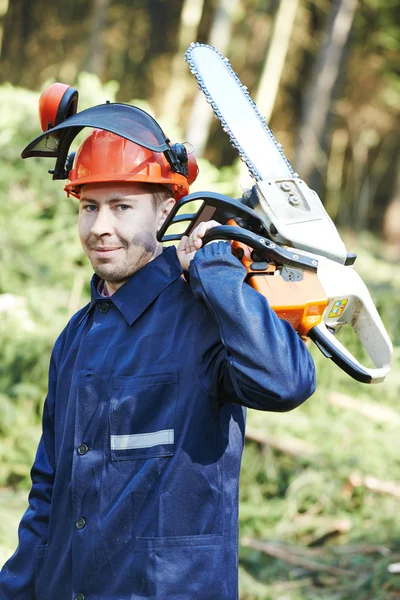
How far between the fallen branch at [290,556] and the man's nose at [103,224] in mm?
3220

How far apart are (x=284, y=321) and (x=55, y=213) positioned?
16.5ft

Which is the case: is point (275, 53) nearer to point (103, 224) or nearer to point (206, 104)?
point (206, 104)

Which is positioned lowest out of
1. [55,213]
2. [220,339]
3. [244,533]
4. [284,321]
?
[244,533]

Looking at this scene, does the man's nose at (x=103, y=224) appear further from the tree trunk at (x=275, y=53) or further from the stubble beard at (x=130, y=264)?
the tree trunk at (x=275, y=53)

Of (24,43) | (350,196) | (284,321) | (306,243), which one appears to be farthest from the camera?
(350,196)

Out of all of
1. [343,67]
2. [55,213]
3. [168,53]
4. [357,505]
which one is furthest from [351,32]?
[357,505]

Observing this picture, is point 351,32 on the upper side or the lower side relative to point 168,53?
upper

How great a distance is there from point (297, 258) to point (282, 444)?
3.73 meters

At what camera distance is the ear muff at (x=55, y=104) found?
213 centimetres

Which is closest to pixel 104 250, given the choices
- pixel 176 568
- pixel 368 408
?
pixel 176 568

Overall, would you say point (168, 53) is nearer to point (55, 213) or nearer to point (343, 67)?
point (343, 67)

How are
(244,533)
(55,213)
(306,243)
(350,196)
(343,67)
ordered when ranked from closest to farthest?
1. (306,243)
2. (244,533)
3. (55,213)
4. (343,67)
5. (350,196)

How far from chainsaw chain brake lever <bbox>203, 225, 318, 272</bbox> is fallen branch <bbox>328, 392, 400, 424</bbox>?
409cm

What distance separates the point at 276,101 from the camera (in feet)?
57.5
